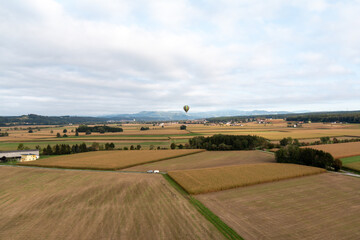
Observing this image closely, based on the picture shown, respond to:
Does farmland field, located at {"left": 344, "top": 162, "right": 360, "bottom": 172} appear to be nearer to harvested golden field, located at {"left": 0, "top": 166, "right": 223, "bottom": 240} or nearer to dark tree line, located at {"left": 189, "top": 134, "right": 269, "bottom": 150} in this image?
dark tree line, located at {"left": 189, "top": 134, "right": 269, "bottom": 150}

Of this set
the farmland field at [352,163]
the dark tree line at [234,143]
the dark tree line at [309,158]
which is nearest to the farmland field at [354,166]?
the farmland field at [352,163]

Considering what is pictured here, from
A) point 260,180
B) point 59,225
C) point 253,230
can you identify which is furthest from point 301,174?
point 59,225

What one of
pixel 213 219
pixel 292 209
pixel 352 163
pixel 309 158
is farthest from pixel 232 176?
pixel 352 163

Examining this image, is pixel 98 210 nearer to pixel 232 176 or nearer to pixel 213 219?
pixel 213 219

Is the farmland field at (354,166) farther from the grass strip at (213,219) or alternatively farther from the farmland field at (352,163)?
the grass strip at (213,219)

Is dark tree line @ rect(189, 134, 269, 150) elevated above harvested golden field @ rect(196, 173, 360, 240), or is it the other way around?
dark tree line @ rect(189, 134, 269, 150)

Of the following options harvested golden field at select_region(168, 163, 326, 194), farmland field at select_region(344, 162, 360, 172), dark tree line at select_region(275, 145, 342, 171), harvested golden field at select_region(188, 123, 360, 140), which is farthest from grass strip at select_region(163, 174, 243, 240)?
harvested golden field at select_region(188, 123, 360, 140)
